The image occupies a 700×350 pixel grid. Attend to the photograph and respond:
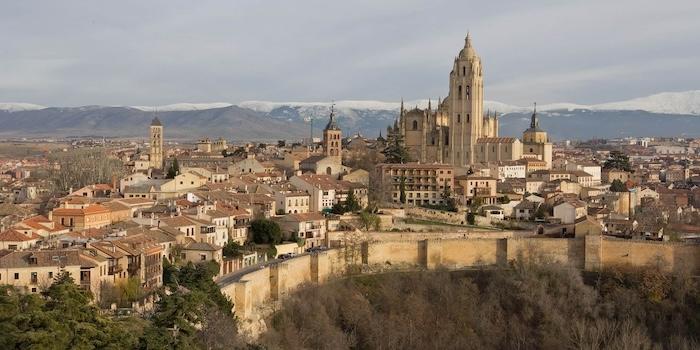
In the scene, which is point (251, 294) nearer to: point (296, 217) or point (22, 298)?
point (22, 298)

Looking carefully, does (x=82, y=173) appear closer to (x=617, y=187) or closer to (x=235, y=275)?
(x=235, y=275)

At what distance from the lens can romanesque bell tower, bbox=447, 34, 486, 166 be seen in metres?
54.6

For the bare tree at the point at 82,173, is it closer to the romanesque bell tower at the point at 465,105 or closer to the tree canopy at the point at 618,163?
the romanesque bell tower at the point at 465,105

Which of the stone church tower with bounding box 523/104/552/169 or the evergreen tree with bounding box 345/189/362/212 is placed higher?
the stone church tower with bounding box 523/104/552/169

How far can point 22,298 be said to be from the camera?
1745 centimetres

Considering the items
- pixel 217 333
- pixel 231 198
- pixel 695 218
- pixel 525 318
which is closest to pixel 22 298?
pixel 217 333

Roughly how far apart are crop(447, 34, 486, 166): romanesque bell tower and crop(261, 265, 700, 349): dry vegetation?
22.4 m

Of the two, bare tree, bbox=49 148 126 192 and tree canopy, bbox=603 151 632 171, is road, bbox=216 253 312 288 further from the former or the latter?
tree canopy, bbox=603 151 632 171

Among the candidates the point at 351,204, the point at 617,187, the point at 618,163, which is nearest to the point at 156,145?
the point at 351,204

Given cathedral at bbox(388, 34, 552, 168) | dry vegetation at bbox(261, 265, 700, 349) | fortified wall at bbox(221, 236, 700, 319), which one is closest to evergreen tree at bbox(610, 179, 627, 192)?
cathedral at bbox(388, 34, 552, 168)

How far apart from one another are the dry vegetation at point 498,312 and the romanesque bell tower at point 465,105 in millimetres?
22410

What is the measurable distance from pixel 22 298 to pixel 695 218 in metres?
34.2

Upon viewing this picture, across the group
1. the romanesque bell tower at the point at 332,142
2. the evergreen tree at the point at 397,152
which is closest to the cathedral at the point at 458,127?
the evergreen tree at the point at 397,152

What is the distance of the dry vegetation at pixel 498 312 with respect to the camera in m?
27.0
